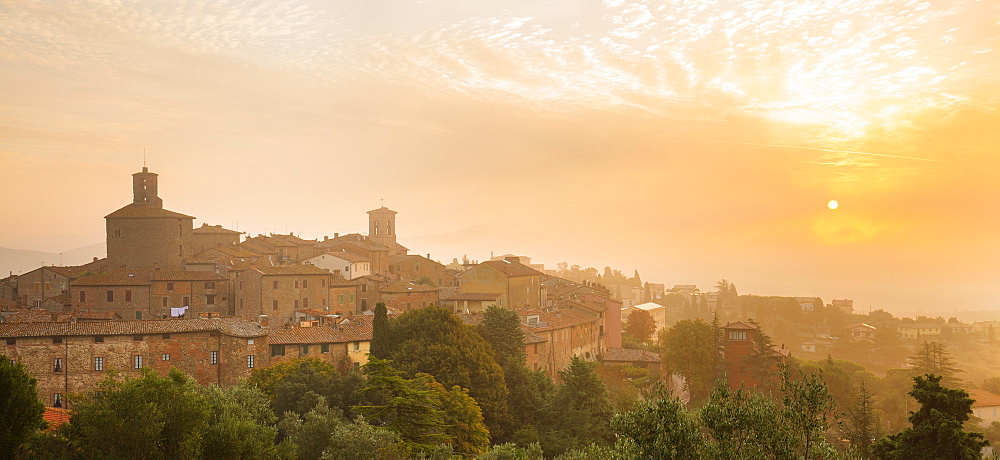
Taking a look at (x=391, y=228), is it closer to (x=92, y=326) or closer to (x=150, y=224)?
(x=150, y=224)

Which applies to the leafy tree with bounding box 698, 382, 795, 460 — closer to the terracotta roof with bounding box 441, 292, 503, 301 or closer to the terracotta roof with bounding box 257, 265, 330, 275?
the terracotta roof with bounding box 441, 292, 503, 301

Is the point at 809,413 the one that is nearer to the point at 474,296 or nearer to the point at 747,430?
the point at 747,430

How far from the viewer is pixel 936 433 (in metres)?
18.7

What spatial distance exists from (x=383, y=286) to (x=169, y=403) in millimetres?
41084

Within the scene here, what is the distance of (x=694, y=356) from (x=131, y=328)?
3570cm

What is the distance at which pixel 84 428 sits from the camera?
18797 mm

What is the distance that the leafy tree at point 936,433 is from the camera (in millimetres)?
18234

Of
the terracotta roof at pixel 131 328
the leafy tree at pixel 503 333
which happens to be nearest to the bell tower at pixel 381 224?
the leafy tree at pixel 503 333

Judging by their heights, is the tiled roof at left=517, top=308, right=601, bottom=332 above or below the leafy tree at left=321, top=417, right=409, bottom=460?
above

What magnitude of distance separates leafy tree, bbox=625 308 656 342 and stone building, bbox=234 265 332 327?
38.4 meters

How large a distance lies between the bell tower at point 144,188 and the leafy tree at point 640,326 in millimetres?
49915

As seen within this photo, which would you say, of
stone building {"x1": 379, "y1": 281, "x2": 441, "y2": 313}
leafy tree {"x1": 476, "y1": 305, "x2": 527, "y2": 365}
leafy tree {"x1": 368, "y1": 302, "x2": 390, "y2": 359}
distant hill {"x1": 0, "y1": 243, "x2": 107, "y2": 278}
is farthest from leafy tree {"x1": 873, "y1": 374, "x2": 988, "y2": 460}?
distant hill {"x1": 0, "y1": 243, "x2": 107, "y2": 278}

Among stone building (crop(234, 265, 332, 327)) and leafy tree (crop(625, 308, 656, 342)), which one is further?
leafy tree (crop(625, 308, 656, 342))

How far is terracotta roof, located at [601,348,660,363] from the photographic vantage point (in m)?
57.9
